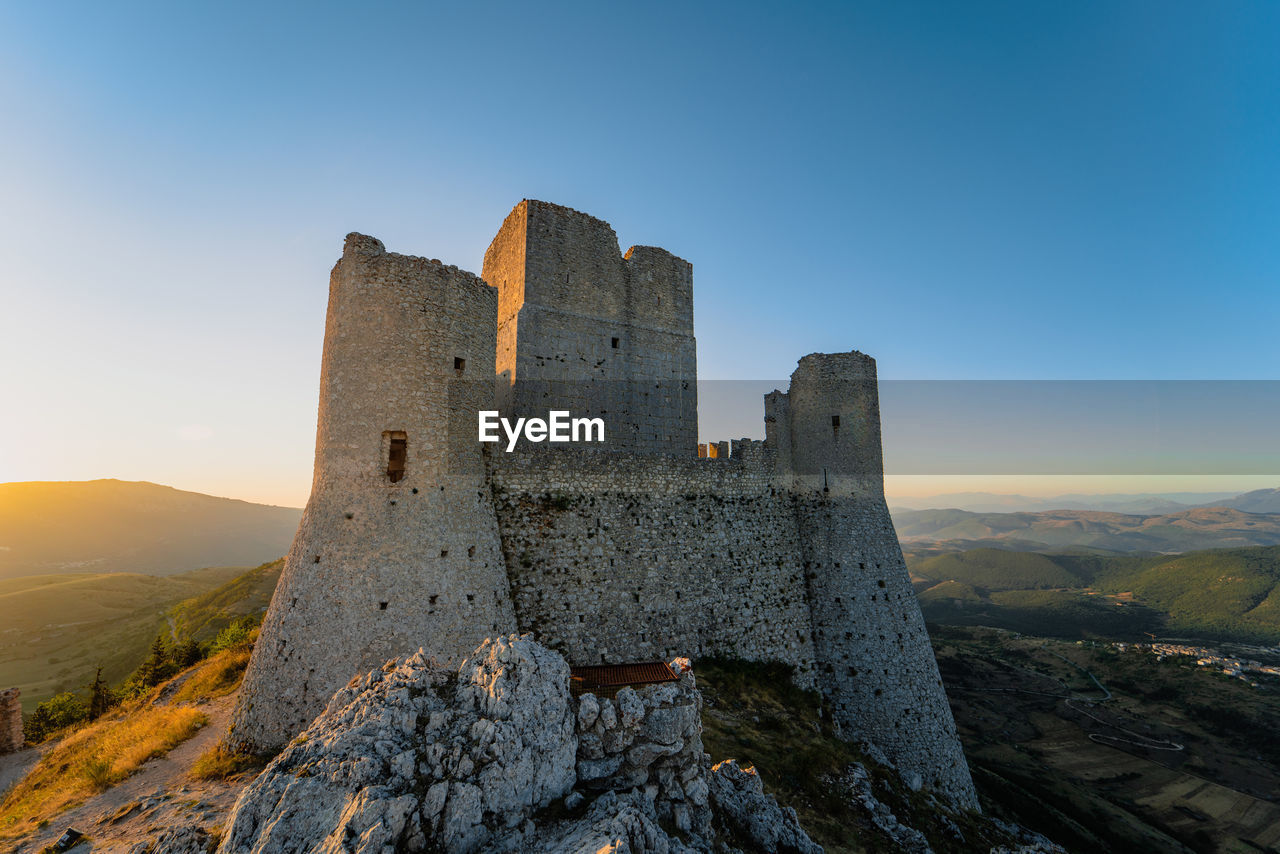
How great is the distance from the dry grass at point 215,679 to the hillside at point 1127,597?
11962 cm

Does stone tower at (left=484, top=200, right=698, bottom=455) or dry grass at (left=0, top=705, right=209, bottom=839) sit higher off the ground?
stone tower at (left=484, top=200, right=698, bottom=455)

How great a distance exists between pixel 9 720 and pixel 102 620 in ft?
202

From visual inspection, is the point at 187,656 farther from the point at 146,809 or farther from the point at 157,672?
the point at 146,809

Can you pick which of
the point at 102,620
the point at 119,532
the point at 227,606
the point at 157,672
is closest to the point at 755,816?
the point at 157,672

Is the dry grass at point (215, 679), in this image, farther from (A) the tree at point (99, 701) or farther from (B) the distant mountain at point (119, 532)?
(B) the distant mountain at point (119, 532)

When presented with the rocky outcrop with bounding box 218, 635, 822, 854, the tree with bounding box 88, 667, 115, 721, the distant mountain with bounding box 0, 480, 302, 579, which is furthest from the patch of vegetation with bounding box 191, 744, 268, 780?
the distant mountain with bounding box 0, 480, 302, 579

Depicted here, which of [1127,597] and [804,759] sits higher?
[804,759]

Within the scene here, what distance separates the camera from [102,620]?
57.5m

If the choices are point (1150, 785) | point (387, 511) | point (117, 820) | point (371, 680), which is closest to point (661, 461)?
point (387, 511)

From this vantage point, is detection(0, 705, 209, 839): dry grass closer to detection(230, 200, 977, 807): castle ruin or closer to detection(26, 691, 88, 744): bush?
detection(230, 200, 977, 807): castle ruin

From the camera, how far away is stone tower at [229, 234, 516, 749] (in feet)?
33.6

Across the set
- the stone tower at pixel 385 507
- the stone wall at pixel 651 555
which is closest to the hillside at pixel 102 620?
the stone tower at pixel 385 507

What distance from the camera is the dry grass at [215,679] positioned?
46.1ft

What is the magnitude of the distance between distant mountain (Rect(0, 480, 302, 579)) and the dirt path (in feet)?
428
